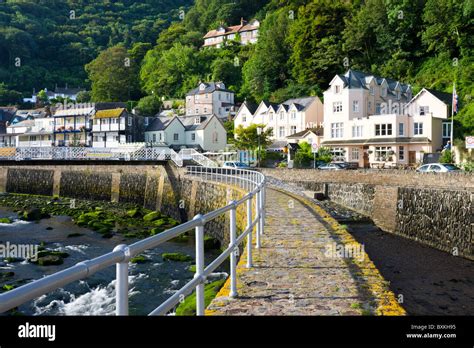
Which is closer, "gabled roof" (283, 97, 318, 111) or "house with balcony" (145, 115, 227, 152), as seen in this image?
"gabled roof" (283, 97, 318, 111)

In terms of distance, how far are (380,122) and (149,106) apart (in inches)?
2368

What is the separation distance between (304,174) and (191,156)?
12132 mm

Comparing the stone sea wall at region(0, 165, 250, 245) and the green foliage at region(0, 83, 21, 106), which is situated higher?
the green foliage at region(0, 83, 21, 106)

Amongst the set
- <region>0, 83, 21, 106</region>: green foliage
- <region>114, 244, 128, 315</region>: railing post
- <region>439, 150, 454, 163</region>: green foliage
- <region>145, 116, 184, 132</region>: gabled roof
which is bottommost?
<region>114, 244, 128, 315</region>: railing post

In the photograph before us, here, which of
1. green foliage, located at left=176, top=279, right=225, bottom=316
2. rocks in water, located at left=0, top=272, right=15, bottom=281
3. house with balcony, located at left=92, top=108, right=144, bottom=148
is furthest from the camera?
house with balcony, located at left=92, top=108, right=144, bottom=148

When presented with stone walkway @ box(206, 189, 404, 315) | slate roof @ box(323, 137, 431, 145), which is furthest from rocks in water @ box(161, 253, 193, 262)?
slate roof @ box(323, 137, 431, 145)

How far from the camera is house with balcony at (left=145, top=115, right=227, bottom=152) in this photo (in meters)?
69.6

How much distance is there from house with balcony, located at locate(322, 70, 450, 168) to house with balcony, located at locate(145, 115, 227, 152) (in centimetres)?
2039

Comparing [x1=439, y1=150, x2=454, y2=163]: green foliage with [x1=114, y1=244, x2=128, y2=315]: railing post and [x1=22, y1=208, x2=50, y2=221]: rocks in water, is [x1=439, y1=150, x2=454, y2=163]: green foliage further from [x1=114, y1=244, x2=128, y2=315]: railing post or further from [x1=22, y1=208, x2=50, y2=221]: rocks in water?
[x1=114, y1=244, x2=128, y2=315]: railing post

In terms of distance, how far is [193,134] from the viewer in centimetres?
7106

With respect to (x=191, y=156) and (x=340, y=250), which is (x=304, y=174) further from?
(x=340, y=250)

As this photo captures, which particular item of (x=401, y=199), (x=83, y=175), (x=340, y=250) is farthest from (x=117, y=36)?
(x=340, y=250)

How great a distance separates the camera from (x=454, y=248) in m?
19.3

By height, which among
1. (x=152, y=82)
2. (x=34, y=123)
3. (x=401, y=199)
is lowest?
(x=401, y=199)
